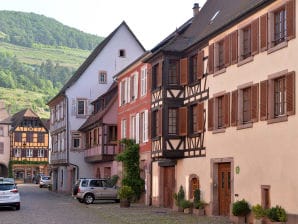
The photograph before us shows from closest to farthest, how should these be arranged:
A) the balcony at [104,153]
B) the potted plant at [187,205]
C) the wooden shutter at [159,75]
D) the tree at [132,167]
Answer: the potted plant at [187,205] → the wooden shutter at [159,75] → the tree at [132,167] → the balcony at [104,153]

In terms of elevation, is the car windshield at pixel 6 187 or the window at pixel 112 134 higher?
the window at pixel 112 134

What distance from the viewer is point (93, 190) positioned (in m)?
42.8

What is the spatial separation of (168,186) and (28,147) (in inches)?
3002

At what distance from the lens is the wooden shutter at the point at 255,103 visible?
79.8ft

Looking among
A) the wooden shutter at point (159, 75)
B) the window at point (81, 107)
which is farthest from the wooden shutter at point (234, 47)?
the window at point (81, 107)

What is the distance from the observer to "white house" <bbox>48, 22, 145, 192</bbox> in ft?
195

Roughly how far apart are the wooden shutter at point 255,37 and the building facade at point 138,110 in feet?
43.4

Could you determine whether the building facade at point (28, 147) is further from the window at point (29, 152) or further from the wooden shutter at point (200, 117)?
the wooden shutter at point (200, 117)

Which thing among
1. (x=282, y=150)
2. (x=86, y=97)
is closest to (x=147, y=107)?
(x=282, y=150)

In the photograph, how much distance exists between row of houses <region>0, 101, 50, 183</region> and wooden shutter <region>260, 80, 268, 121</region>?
286 feet

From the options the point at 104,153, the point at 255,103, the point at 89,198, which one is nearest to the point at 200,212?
the point at 255,103

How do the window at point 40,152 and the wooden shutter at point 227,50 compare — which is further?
the window at point 40,152

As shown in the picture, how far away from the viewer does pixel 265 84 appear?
23578 mm

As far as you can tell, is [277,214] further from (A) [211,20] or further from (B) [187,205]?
(A) [211,20]
